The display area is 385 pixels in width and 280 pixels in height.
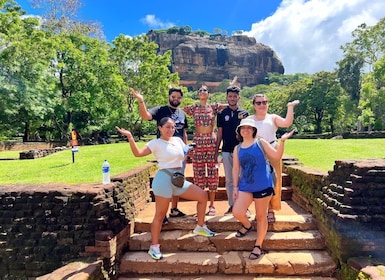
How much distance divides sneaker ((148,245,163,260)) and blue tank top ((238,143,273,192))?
1.37 metres

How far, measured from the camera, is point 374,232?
3529 mm

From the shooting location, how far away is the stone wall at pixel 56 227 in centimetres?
388

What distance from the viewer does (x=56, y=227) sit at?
3967 mm

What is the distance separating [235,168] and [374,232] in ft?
5.76

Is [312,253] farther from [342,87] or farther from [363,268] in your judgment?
[342,87]

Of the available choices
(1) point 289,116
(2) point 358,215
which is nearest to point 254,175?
(1) point 289,116

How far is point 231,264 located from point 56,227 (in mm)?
2307

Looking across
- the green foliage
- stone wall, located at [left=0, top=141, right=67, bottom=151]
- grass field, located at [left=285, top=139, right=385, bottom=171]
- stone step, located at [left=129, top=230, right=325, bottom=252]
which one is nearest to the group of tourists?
stone step, located at [left=129, top=230, right=325, bottom=252]

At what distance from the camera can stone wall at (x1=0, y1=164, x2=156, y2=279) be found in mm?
3875

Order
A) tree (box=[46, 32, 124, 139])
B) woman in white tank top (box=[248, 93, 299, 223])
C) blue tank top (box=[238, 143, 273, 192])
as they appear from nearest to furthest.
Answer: blue tank top (box=[238, 143, 273, 192]) < woman in white tank top (box=[248, 93, 299, 223]) < tree (box=[46, 32, 124, 139])

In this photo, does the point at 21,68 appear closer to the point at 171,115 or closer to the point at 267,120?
the point at 171,115

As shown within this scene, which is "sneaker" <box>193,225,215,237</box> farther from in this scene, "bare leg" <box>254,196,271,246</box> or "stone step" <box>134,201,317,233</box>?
"bare leg" <box>254,196,271,246</box>

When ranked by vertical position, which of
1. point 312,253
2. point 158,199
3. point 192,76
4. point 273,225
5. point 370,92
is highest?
point 192,76

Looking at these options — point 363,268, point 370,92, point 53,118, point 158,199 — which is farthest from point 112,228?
point 370,92
